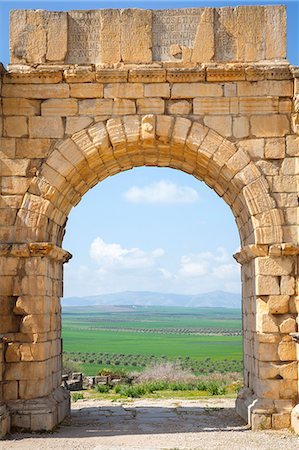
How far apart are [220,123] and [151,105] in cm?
115

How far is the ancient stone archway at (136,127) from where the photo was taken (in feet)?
35.9

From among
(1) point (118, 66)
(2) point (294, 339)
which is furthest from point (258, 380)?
(1) point (118, 66)

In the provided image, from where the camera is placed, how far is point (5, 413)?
10375mm

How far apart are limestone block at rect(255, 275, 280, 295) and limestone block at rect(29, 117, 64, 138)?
395cm

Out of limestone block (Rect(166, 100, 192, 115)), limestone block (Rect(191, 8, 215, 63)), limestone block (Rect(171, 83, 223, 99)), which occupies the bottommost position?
limestone block (Rect(166, 100, 192, 115))

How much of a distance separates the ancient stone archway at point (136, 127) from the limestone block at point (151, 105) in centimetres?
2

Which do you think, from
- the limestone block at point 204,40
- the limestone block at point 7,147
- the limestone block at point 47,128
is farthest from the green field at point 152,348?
the limestone block at point 204,40

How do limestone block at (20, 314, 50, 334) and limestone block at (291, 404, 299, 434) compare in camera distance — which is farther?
limestone block at (20, 314, 50, 334)

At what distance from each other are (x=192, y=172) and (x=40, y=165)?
2.92 meters

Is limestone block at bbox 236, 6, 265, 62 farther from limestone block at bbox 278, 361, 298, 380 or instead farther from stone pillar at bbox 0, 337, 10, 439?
stone pillar at bbox 0, 337, 10, 439


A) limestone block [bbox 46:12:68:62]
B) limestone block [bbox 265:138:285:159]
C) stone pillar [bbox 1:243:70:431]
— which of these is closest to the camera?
stone pillar [bbox 1:243:70:431]

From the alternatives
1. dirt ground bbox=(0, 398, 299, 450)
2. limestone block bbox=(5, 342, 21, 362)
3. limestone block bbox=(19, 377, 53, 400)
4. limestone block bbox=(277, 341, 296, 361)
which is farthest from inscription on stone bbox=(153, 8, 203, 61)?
dirt ground bbox=(0, 398, 299, 450)

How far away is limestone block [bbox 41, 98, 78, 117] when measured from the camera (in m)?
11.4

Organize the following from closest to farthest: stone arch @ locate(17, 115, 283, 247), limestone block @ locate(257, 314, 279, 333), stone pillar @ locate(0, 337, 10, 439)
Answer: stone pillar @ locate(0, 337, 10, 439)
limestone block @ locate(257, 314, 279, 333)
stone arch @ locate(17, 115, 283, 247)
